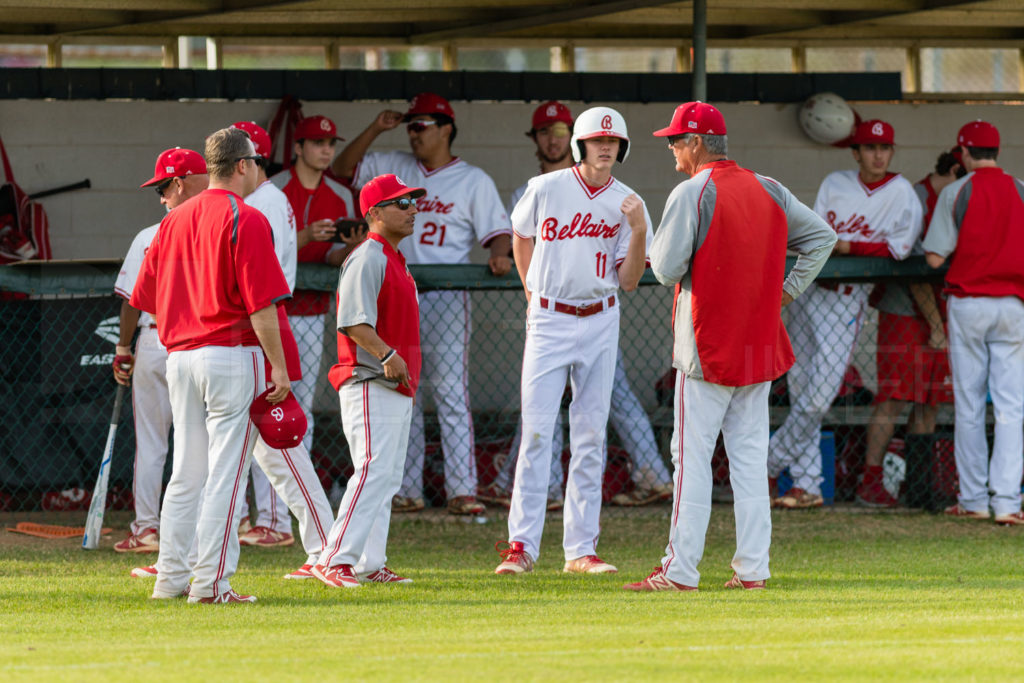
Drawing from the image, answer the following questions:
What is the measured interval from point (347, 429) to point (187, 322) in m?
0.83

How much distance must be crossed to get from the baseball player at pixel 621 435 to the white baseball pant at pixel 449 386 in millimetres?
411

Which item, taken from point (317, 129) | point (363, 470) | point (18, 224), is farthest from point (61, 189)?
point (363, 470)

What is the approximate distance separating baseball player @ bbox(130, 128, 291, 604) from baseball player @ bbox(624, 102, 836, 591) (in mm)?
1546

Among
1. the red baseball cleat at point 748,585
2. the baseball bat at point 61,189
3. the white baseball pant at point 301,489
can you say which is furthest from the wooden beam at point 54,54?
the red baseball cleat at point 748,585

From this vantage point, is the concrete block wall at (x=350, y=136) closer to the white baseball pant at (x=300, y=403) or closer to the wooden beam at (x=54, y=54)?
the wooden beam at (x=54, y=54)

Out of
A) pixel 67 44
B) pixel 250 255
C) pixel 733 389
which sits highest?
pixel 67 44

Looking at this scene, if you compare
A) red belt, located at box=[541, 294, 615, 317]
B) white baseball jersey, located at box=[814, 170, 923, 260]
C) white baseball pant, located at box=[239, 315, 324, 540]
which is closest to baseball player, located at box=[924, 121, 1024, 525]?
white baseball jersey, located at box=[814, 170, 923, 260]

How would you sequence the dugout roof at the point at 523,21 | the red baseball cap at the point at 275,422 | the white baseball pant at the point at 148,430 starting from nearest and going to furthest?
the red baseball cap at the point at 275,422 < the white baseball pant at the point at 148,430 < the dugout roof at the point at 523,21

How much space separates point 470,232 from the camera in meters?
7.74

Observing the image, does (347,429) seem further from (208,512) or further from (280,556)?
(280,556)

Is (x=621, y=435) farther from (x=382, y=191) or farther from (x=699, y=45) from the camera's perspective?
(x=382, y=191)

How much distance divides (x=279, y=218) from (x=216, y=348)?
1.56 metres

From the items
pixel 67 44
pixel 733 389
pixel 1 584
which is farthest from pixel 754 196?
pixel 67 44

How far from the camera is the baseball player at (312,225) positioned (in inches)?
279
